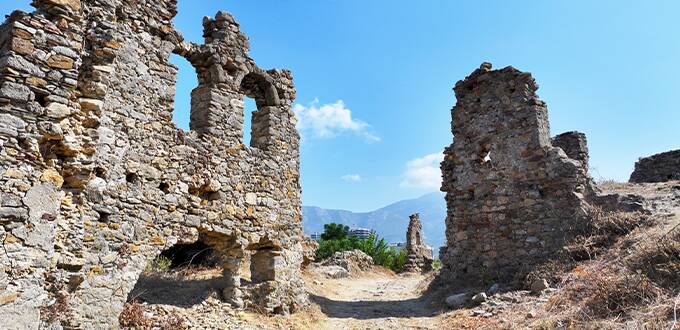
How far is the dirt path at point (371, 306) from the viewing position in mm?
9703

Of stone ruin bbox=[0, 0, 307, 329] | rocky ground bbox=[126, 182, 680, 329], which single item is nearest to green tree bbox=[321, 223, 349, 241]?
rocky ground bbox=[126, 182, 680, 329]

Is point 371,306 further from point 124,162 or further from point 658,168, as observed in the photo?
point 658,168

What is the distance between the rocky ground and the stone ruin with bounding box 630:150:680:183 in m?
4.65

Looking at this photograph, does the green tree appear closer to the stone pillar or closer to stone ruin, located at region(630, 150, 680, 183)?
stone ruin, located at region(630, 150, 680, 183)

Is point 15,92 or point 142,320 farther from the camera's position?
point 142,320

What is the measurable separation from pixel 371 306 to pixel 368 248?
15.1m

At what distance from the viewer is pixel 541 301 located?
8930mm

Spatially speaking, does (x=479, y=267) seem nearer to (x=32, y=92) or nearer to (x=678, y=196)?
(x=678, y=196)

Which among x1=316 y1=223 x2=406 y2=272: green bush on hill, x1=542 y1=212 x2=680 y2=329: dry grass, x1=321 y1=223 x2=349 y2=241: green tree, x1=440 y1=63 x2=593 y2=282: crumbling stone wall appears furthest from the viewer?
x1=321 y1=223 x2=349 y2=241: green tree

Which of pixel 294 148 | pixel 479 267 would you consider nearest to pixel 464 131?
pixel 479 267

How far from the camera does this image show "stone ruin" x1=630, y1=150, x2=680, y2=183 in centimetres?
1659

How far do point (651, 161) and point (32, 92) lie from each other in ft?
62.9

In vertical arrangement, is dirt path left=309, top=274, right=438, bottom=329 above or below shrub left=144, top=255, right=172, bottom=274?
below

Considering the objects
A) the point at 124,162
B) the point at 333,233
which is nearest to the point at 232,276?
the point at 124,162
